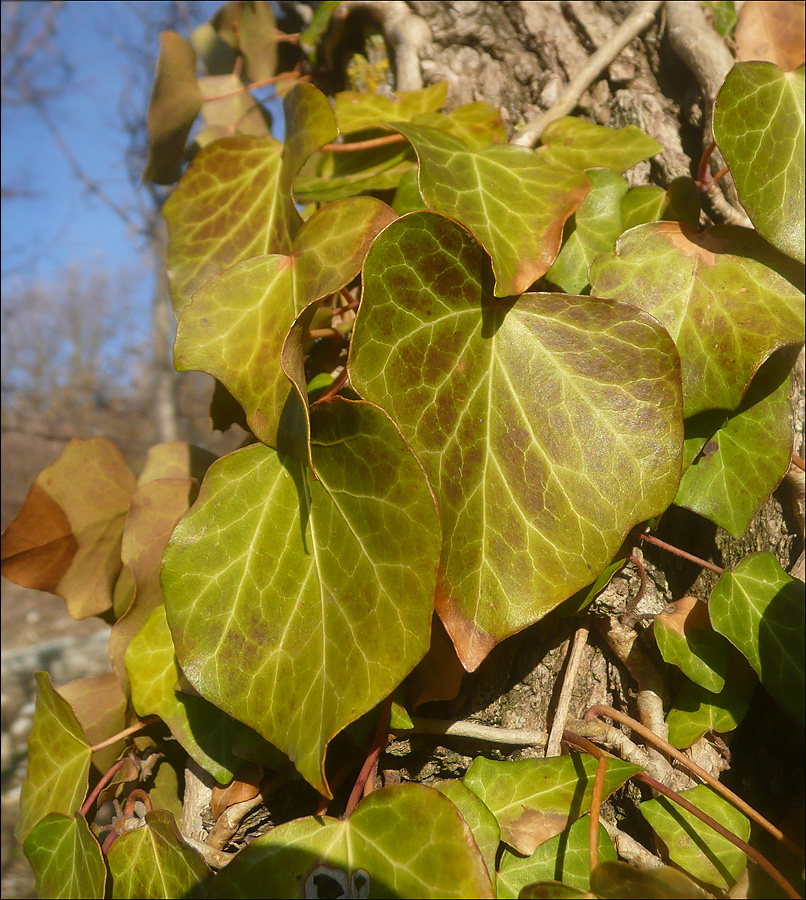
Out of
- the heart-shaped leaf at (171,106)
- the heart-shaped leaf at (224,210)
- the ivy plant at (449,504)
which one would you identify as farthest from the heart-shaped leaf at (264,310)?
the heart-shaped leaf at (171,106)

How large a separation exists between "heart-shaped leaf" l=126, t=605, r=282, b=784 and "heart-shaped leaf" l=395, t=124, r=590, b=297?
→ 0.49 meters

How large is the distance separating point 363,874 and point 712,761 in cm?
35

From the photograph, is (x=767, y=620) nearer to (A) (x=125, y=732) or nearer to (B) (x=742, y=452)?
(B) (x=742, y=452)

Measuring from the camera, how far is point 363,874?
1.42 ft

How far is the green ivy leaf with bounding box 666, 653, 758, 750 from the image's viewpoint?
1.86 feet

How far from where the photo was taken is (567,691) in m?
0.58

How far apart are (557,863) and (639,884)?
0.12 meters

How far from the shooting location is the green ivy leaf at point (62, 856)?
0.57 meters

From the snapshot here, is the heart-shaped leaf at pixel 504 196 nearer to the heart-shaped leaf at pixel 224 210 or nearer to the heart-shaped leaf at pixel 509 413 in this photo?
the heart-shaped leaf at pixel 509 413

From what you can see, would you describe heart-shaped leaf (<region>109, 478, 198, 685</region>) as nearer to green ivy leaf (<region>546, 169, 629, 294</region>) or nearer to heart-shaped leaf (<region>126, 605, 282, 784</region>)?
heart-shaped leaf (<region>126, 605, 282, 784</region>)

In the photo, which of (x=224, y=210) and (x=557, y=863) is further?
(x=224, y=210)

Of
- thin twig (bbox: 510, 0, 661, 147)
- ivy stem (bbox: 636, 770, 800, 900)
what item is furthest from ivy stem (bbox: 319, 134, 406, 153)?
ivy stem (bbox: 636, 770, 800, 900)

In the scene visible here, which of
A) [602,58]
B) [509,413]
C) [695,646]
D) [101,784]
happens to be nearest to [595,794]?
[695,646]

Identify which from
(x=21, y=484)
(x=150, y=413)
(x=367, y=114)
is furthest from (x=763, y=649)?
(x=150, y=413)
